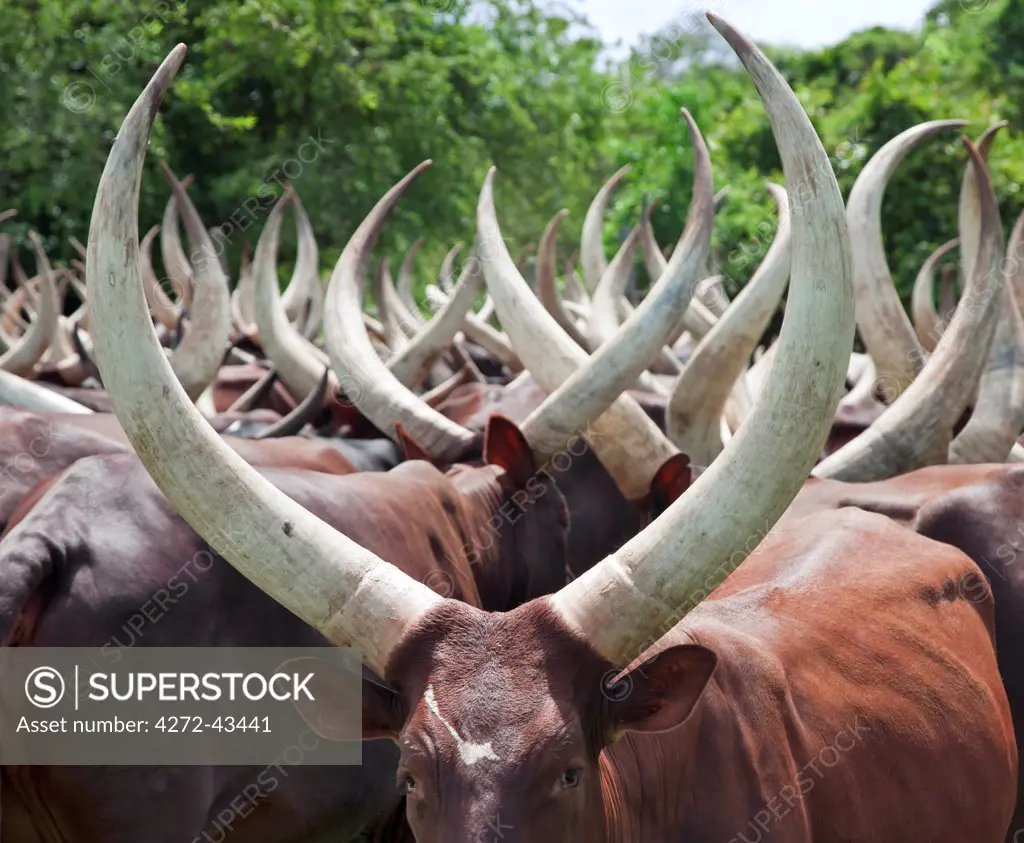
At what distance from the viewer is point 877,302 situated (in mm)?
5742

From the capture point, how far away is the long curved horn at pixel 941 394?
4.93 meters

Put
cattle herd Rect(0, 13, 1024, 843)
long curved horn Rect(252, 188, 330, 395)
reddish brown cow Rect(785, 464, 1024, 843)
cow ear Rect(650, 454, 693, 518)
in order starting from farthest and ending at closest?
long curved horn Rect(252, 188, 330, 395)
cow ear Rect(650, 454, 693, 518)
reddish brown cow Rect(785, 464, 1024, 843)
cattle herd Rect(0, 13, 1024, 843)

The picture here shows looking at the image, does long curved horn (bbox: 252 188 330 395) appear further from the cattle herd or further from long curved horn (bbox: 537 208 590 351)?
long curved horn (bbox: 537 208 590 351)

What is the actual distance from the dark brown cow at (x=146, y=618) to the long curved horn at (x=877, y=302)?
2.34 m

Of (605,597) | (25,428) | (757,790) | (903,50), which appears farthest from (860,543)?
(903,50)

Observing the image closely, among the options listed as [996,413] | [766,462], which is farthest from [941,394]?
[766,462]

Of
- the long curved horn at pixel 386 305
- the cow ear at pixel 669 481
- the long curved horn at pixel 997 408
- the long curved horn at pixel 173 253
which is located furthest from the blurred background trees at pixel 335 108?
the cow ear at pixel 669 481

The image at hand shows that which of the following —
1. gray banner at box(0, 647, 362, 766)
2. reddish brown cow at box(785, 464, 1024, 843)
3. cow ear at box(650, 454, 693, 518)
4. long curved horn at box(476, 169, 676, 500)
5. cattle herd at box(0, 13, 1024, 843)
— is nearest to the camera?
cattle herd at box(0, 13, 1024, 843)

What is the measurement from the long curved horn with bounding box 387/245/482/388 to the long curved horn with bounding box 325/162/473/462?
1084 millimetres

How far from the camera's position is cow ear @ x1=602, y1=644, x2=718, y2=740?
2.33 m

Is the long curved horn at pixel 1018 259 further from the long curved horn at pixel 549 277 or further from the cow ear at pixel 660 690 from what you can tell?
the cow ear at pixel 660 690

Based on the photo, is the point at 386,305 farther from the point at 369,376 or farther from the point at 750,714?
the point at 750,714

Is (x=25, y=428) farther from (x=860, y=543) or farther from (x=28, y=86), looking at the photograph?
(x=28, y=86)

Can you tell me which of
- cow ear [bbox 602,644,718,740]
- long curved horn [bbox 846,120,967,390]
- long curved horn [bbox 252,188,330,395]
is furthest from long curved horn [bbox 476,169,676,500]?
cow ear [bbox 602,644,718,740]
